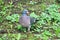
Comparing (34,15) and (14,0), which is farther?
(14,0)

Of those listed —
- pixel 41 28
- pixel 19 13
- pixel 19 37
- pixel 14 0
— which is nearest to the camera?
pixel 19 37

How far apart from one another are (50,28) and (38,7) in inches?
50.4

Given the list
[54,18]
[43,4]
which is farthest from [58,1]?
[54,18]

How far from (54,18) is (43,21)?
36 cm

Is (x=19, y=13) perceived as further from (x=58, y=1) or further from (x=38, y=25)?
(x=58, y=1)

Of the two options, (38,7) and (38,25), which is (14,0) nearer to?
(38,7)

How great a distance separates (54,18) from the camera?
23.8 ft

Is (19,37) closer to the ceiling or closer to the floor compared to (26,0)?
closer to the floor

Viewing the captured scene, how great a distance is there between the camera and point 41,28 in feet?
22.7

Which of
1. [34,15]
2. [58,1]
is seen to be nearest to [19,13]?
[34,15]

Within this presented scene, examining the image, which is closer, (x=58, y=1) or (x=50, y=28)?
(x=50, y=28)

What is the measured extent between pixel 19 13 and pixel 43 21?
927 millimetres

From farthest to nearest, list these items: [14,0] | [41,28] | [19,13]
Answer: [14,0] < [19,13] < [41,28]

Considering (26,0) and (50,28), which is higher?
(26,0)
